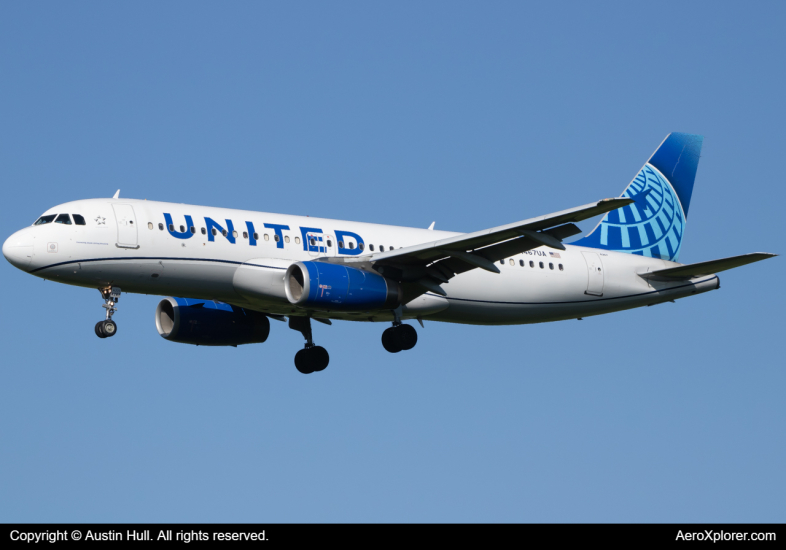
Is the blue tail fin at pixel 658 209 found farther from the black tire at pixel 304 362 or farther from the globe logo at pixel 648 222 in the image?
the black tire at pixel 304 362

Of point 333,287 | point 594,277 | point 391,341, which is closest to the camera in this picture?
point 333,287

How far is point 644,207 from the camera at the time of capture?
4309 centimetres

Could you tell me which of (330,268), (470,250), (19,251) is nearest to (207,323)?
(330,268)

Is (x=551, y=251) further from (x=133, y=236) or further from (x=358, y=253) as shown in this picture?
(x=133, y=236)

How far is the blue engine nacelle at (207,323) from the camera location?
A: 1476 inches

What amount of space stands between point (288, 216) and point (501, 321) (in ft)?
27.7

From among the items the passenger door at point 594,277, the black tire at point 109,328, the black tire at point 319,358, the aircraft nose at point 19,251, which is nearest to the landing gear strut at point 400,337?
the black tire at point 319,358

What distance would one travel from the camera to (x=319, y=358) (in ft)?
127

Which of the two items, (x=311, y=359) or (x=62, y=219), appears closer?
(x=62, y=219)

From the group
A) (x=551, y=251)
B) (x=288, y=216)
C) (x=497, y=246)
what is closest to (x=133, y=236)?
(x=288, y=216)

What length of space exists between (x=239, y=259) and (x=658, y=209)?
18.0 m

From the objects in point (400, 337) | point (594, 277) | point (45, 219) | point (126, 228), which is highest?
point (45, 219)

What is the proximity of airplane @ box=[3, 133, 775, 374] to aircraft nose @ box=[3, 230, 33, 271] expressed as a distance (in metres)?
0.03

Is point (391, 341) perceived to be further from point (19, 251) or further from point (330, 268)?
point (19, 251)
